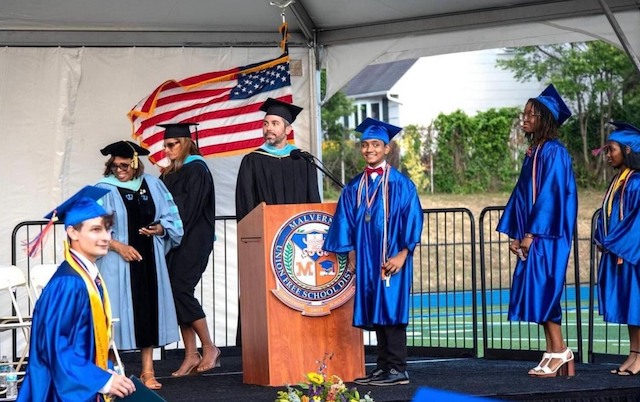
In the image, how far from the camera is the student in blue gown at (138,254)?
738cm

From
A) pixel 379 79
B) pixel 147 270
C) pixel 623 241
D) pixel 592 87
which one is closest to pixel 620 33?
pixel 623 241

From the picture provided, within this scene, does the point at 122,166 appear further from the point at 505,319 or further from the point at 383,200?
the point at 505,319

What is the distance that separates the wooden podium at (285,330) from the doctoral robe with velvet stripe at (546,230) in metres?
1.17

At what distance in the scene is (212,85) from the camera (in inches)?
416

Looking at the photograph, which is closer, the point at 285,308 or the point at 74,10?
the point at 285,308

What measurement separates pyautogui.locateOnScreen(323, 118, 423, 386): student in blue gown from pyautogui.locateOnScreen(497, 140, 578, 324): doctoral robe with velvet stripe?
2.72 feet

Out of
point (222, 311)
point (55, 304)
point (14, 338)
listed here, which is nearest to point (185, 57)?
point (222, 311)

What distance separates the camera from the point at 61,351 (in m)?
4.88

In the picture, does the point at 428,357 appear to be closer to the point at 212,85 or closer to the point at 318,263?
the point at 318,263

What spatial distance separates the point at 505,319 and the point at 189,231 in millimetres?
9148

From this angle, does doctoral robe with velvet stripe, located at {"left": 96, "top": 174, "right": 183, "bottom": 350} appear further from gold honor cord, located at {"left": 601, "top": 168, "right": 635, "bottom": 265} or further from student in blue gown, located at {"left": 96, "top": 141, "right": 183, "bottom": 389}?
gold honor cord, located at {"left": 601, "top": 168, "right": 635, "bottom": 265}

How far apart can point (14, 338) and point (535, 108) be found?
451cm

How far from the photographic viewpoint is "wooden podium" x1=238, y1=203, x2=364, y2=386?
23.9 ft

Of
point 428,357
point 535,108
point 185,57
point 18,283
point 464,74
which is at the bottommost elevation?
point 428,357
